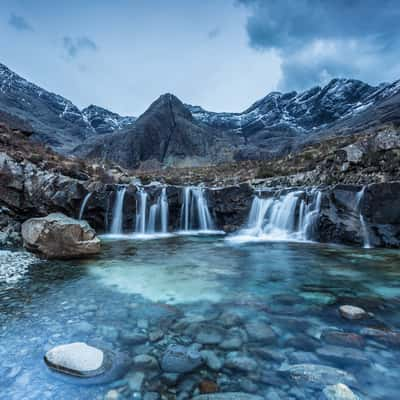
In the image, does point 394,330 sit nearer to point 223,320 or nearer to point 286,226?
point 223,320

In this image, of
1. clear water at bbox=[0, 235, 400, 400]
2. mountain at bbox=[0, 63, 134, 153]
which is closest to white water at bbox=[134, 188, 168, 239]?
clear water at bbox=[0, 235, 400, 400]

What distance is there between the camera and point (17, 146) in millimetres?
15109

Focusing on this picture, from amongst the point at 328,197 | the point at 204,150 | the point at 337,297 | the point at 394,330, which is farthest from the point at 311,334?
the point at 204,150

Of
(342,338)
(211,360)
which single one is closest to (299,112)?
(342,338)

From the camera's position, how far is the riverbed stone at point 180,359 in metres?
2.74

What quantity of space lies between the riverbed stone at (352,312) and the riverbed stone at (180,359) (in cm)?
252

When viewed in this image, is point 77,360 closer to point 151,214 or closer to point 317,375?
point 317,375

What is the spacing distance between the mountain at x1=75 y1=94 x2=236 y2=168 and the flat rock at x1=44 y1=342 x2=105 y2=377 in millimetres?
64187

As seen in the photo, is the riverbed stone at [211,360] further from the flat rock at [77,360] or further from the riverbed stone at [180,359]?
the flat rock at [77,360]

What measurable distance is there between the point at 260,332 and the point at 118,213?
42.5ft

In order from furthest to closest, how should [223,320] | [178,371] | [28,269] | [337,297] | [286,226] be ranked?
[286,226], [28,269], [337,297], [223,320], [178,371]

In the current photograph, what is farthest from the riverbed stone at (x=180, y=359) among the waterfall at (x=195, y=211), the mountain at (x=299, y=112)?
the mountain at (x=299, y=112)

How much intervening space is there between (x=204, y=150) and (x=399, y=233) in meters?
67.6

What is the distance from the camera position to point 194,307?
445 centimetres
